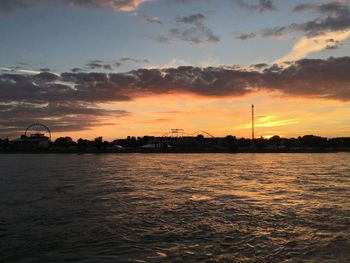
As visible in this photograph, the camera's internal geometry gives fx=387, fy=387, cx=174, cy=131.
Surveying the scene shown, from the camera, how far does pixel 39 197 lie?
30688 millimetres

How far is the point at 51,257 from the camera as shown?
14.0 meters

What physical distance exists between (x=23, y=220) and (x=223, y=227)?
10614mm

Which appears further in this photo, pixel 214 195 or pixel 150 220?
pixel 214 195

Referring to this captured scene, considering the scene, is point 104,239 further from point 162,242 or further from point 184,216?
point 184,216

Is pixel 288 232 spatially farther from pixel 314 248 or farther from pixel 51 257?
pixel 51 257

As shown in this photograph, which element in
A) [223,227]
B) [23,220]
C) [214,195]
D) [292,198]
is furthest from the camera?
[214,195]

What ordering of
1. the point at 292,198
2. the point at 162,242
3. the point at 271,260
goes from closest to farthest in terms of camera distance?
the point at 271,260
the point at 162,242
the point at 292,198

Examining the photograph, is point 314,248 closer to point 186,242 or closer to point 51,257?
point 186,242

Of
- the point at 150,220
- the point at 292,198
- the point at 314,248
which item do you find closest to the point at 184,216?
the point at 150,220

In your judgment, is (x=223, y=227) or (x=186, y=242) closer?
(x=186, y=242)

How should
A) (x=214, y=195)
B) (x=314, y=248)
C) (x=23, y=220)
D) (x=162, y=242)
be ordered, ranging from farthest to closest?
(x=214, y=195) → (x=23, y=220) → (x=162, y=242) → (x=314, y=248)

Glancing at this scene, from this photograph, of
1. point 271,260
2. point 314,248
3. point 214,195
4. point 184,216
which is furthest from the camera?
point 214,195

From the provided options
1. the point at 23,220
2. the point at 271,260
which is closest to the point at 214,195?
the point at 23,220

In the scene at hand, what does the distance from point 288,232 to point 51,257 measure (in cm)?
1039
